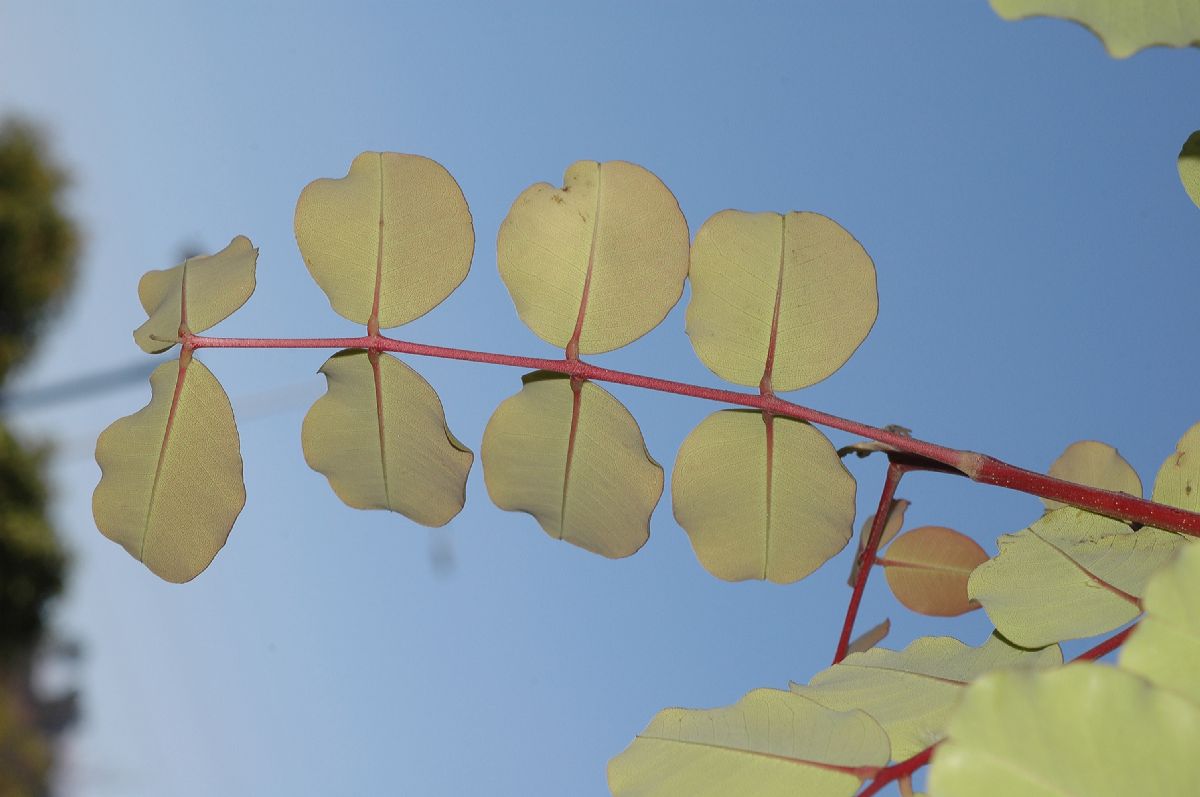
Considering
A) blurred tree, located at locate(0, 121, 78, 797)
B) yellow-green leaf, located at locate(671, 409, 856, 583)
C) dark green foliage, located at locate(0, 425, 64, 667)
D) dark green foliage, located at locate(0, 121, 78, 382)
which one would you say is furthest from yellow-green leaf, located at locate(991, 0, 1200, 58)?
dark green foliage, located at locate(0, 121, 78, 382)

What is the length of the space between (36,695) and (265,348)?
337 centimetres

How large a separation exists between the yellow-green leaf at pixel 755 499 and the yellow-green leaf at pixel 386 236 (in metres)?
0.15

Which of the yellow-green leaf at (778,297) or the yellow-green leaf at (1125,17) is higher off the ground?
the yellow-green leaf at (1125,17)

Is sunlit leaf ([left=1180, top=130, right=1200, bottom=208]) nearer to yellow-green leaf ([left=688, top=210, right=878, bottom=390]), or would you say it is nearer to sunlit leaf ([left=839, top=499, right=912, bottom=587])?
yellow-green leaf ([left=688, top=210, right=878, bottom=390])

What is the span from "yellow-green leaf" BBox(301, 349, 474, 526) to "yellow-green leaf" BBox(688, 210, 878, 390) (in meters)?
0.13

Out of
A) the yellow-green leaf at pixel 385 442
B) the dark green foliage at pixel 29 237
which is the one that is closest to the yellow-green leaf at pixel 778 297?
the yellow-green leaf at pixel 385 442

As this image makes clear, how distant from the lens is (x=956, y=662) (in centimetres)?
40

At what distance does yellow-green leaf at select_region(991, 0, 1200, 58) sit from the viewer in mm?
245

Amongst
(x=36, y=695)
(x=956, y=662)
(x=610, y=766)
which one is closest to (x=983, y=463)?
(x=956, y=662)

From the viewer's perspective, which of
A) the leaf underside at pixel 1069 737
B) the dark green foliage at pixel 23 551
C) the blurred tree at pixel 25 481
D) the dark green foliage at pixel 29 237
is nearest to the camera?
the leaf underside at pixel 1069 737

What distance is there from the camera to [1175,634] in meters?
0.22

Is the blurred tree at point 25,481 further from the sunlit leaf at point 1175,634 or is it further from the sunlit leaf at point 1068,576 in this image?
the sunlit leaf at point 1175,634

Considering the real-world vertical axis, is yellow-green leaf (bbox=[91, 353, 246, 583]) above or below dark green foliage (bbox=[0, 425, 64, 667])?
above

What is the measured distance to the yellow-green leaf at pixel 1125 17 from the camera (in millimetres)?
245
